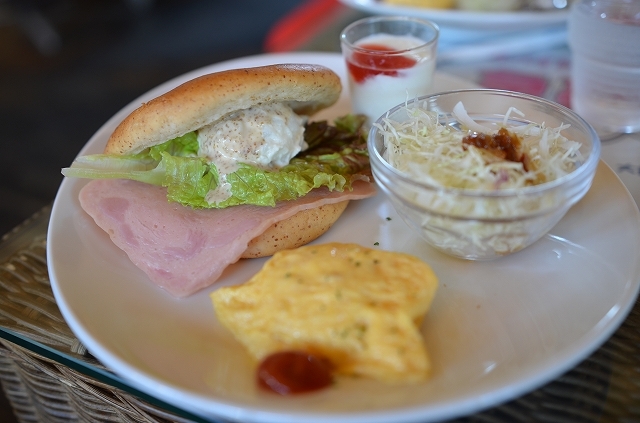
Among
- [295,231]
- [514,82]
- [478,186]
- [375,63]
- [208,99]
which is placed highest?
[208,99]

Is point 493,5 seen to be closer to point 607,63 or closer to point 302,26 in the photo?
point 607,63

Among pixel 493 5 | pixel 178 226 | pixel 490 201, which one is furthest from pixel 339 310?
pixel 493 5

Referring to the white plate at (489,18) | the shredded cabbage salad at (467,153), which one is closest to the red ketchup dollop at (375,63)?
the shredded cabbage salad at (467,153)

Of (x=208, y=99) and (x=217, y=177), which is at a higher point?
(x=208, y=99)

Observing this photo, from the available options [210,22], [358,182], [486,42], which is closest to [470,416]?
[358,182]

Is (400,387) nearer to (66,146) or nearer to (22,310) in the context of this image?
(22,310)
